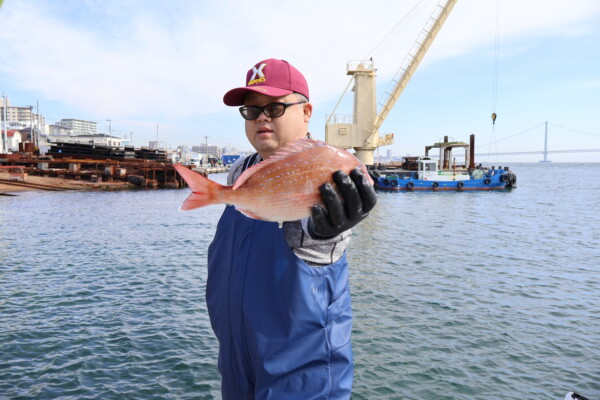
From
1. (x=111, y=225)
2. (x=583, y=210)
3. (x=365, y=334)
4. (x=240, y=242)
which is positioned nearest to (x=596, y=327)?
(x=365, y=334)

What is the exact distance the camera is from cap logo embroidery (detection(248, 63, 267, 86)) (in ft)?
7.99

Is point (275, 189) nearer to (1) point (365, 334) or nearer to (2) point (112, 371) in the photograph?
(2) point (112, 371)

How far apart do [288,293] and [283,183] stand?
594 millimetres

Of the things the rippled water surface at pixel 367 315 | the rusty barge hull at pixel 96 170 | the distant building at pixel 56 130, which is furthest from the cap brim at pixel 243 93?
the distant building at pixel 56 130

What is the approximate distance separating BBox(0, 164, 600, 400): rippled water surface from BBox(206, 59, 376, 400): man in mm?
4668

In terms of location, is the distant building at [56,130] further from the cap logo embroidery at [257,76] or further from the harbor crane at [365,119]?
the cap logo embroidery at [257,76]

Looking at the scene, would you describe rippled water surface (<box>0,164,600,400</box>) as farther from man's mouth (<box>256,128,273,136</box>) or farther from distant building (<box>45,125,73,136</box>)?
distant building (<box>45,125,73,136</box>)

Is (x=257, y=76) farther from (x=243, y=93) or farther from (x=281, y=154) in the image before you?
(x=281, y=154)

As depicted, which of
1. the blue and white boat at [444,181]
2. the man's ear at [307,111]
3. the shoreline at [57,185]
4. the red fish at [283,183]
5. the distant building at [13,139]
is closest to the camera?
the red fish at [283,183]

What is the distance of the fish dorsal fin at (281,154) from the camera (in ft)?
6.93

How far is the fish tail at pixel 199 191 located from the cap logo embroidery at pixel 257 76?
0.76 meters

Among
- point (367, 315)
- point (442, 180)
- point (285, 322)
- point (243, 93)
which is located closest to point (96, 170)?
point (442, 180)

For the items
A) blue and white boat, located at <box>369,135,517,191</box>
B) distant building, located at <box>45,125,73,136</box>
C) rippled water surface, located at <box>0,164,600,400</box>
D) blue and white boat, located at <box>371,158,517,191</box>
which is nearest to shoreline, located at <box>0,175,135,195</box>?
rippled water surface, located at <box>0,164,600,400</box>

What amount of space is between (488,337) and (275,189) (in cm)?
812
